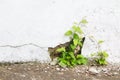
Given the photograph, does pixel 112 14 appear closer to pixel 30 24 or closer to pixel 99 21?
pixel 99 21

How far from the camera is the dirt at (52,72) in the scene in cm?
392

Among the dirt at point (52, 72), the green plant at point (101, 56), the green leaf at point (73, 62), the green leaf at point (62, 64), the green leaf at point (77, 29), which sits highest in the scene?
the green leaf at point (77, 29)

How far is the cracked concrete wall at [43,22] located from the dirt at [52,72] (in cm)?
12

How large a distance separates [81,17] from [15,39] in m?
0.86

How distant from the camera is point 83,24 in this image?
423cm

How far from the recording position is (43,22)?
164 inches

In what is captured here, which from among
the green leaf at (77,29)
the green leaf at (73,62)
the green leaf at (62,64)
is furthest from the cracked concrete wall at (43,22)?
the green leaf at (73,62)

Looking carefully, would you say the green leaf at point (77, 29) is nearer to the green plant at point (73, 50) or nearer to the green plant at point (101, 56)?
the green plant at point (73, 50)

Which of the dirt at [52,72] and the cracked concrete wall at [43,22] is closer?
the dirt at [52,72]

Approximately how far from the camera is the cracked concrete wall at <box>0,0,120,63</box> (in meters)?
4.11

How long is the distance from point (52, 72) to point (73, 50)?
1.37ft

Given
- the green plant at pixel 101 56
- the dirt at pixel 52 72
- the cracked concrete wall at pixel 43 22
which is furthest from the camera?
the green plant at pixel 101 56

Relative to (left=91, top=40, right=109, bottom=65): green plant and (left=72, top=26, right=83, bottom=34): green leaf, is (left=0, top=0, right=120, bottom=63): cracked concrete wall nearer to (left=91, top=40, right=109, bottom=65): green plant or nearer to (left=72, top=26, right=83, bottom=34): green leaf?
(left=72, top=26, right=83, bottom=34): green leaf

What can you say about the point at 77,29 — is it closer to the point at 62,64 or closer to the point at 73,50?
the point at 73,50
